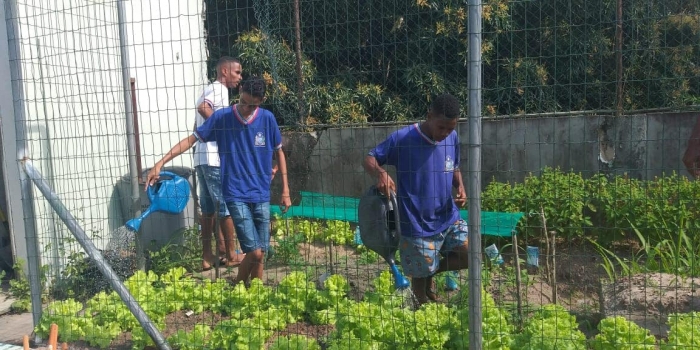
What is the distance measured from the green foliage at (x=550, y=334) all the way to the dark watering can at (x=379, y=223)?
104 cm

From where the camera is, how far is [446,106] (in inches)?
155

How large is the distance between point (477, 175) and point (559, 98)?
643 mm

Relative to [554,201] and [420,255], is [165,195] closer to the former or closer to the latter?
[420,255]

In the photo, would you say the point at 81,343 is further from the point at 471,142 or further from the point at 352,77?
the point at 471,142

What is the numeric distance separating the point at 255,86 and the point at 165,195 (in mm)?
1941

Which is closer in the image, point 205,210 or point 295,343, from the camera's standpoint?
point 295,343

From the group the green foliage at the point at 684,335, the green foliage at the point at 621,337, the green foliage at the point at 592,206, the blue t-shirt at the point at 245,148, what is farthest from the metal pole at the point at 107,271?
the green foliage at the point at 592,206

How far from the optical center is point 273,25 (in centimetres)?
405

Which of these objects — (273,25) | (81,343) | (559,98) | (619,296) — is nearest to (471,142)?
(559,98)

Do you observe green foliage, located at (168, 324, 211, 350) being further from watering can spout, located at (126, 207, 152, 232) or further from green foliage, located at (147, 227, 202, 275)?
green foliage, located at (147, 227, 202, 275)

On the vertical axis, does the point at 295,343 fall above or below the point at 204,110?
below

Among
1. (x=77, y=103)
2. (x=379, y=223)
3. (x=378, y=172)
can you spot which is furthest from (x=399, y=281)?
(x=77, y=103)

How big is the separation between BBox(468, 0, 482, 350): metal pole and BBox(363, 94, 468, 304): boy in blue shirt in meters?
0.86

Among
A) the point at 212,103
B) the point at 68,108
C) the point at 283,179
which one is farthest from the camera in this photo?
the point at 212,103
